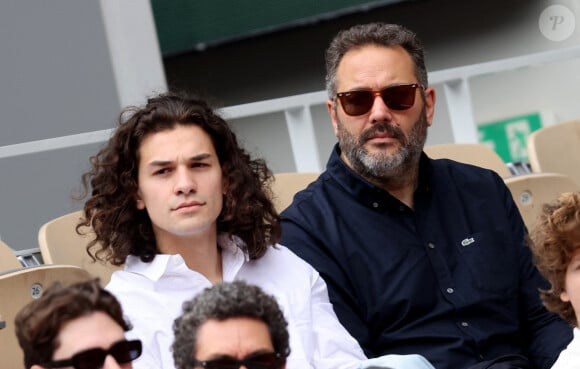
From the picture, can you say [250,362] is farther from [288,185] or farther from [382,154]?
[288,185]

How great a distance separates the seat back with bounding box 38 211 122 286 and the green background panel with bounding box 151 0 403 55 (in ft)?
12.8

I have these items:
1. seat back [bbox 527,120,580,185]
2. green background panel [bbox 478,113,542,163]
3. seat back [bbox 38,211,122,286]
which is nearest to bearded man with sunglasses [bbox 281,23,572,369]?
seat back [bbox 38,211,122,286]

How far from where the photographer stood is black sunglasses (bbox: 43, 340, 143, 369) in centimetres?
164

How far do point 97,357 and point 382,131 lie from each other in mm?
1430

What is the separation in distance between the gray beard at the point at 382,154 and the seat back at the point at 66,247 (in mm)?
949

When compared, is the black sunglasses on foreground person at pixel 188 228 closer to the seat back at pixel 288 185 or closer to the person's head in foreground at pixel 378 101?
the person's head in foreground at pixel 378 101

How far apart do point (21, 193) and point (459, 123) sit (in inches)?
87.1

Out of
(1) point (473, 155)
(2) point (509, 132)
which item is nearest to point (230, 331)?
(1) point (473, 155)

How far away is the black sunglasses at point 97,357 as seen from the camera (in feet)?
5.39

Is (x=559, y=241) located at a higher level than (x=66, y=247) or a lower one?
lower

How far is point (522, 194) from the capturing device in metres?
3.67

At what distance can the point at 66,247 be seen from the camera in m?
3.55

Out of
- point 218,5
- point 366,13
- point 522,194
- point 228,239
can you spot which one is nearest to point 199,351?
point 228,239

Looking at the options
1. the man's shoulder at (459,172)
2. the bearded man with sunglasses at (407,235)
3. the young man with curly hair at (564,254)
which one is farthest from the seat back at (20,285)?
the young man with curly hair at (564,254)
